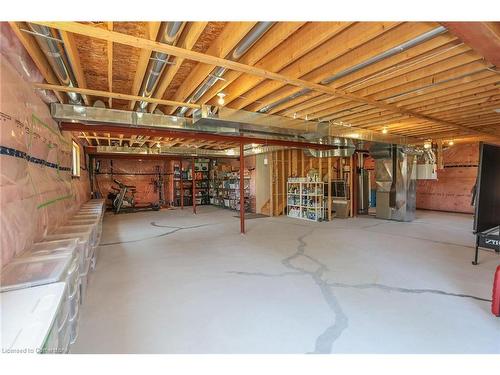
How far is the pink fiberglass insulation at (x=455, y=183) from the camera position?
8320 millimetres

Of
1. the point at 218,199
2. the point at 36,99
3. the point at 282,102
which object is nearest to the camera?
the point at 36,99

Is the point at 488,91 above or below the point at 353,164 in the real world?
above

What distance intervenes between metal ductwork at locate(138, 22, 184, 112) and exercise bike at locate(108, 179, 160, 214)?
6.50 meters

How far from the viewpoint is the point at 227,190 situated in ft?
36.0

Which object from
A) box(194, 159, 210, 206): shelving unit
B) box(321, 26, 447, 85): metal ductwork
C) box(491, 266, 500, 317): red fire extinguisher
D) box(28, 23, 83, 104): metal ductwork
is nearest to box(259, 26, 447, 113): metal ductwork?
box(321, 26, 447, 85): metal ductwork

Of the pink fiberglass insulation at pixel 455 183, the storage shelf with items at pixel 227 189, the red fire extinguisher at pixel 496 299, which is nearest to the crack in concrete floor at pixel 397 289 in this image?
the red fire extinguisher at pixel 496 299

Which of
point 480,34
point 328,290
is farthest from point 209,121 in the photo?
point 480,34

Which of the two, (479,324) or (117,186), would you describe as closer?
(479,324)

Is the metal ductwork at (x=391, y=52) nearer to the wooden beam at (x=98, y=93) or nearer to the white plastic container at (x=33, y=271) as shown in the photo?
the wooden beam at (x=98, y=93)

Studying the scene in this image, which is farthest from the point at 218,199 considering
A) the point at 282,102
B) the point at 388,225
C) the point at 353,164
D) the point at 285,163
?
the point at 282,102

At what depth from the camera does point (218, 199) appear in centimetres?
1159

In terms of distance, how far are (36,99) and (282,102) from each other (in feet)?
10.6

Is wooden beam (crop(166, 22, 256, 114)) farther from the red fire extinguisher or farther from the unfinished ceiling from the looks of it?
the red fire extinguisher

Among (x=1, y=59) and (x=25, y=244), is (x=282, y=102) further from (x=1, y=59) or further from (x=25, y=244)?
(x=25, y=244)
